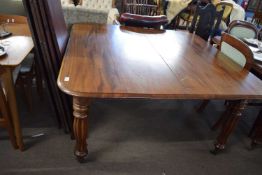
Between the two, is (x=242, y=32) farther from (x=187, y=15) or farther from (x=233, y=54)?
(x=187, y=15)

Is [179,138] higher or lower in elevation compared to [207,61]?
lower

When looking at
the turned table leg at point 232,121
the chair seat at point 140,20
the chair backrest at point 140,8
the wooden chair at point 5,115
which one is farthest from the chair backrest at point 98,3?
the turned table leg at point 232,121

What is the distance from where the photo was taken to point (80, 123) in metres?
1.39

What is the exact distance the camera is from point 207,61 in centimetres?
178

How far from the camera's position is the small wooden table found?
4.08ft

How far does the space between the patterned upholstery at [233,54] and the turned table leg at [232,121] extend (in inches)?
13.5

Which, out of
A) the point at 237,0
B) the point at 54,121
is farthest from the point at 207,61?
the point at 237,0

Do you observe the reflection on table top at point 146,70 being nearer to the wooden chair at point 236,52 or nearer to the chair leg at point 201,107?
the wooden chair at point 236,52

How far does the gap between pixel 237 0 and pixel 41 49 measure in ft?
22.4

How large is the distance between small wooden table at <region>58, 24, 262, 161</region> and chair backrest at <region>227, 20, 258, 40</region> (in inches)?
29.1

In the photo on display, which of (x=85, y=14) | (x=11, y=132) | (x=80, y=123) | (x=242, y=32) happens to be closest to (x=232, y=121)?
(x=80, y=123)

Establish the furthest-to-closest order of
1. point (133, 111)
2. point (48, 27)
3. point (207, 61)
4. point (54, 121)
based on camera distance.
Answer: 1. point (133, 111)
2. point (54, 121)
3. point (207, 61)
4. point (48, 27)

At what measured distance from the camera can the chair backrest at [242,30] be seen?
8.65 feet

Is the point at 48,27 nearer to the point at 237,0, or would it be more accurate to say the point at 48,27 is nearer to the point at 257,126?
the point at 257,126
